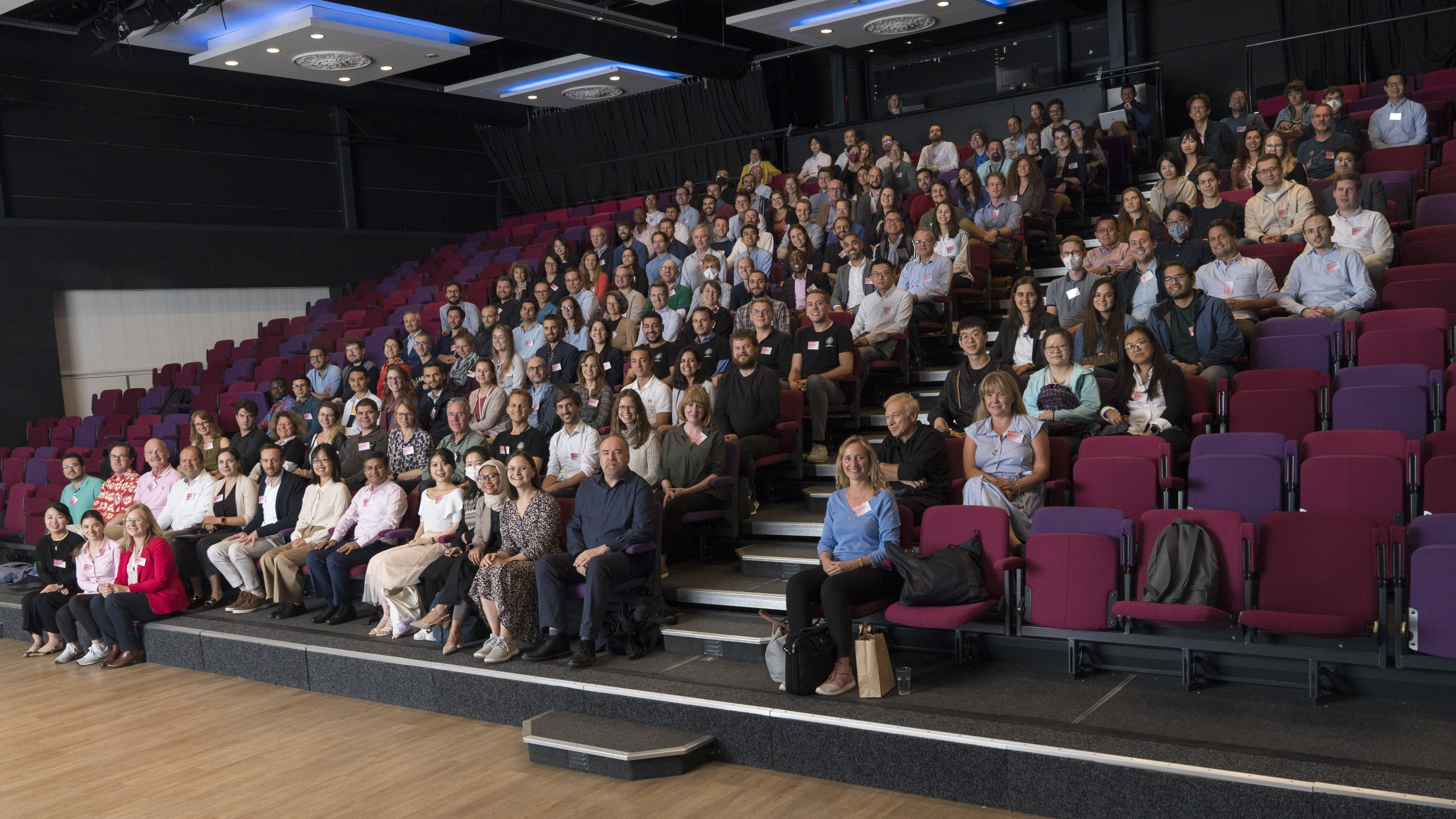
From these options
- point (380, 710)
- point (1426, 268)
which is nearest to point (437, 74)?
point (380, 710)

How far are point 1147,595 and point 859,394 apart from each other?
2676mm

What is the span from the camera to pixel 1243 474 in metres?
3.75

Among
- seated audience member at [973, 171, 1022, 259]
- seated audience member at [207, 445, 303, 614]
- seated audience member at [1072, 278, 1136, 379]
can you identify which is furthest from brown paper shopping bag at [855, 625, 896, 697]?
seated audience member at [973, 171, 1022, 259]

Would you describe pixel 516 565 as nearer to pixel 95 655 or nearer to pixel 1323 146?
pixel 95 655

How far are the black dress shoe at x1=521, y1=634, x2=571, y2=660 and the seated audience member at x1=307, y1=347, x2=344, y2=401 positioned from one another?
436 cm

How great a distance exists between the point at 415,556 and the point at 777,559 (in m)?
1.73

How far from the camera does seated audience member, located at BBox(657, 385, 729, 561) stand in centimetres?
473

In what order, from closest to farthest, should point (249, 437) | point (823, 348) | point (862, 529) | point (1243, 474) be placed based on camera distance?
point (1243, 474) < point (862, 529) < point (823, 348) < point (249, 437)

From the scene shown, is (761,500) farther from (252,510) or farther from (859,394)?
(252,510)

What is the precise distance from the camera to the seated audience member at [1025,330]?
513 centimetres

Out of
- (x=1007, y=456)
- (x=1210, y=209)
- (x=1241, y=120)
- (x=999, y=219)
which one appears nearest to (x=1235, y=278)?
(x=1210, y=209)

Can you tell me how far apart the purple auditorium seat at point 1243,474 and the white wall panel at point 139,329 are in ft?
33.1

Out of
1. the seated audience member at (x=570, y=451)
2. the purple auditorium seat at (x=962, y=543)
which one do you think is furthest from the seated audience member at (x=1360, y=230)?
the seated audience member at (x=570, y=451)

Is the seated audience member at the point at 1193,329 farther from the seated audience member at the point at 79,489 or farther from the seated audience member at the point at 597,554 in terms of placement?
the seated audience member at the point at 79,489
